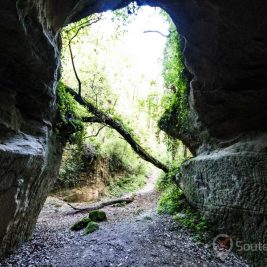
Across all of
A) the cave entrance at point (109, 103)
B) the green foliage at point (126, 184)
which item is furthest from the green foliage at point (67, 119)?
the green foliage at point (126, 184)

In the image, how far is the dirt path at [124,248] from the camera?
5.18 meters

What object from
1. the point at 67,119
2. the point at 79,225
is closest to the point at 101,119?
the point at 67,119

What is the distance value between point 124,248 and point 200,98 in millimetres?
4304

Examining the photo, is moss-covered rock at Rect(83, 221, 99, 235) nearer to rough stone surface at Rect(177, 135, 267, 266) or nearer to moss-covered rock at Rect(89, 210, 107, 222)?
moss-covered rock at Rect(89, 210, 107, 222)

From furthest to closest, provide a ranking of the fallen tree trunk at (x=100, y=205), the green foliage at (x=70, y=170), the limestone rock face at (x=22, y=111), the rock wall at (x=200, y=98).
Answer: the green foliage at (x=70, y=170) → the fallen tree trunk at (x=100, y=205) → the rock wall at (x=200, y=98) → the limestone rock face at (x=22, y=111)

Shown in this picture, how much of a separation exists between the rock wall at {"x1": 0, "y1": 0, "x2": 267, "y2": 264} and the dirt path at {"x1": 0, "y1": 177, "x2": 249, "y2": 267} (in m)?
0.59

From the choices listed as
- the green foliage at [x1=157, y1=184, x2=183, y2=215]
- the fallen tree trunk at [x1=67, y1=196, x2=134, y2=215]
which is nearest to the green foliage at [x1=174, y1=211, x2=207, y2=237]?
the green foliage at [x1=157, y1=184, x2=183, y2=215]

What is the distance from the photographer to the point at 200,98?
23.6 ft

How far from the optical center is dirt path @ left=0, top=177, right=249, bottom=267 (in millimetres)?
5180

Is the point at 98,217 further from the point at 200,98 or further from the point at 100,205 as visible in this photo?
the point at 200,98

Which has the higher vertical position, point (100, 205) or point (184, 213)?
point (184, 213)

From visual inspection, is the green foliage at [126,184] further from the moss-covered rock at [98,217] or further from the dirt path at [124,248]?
the dirt path at [124,248]

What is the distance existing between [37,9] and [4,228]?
171 inches

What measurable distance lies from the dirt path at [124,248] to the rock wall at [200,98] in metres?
0.59
